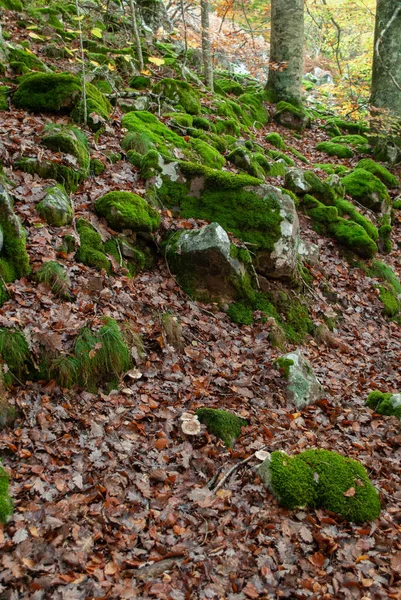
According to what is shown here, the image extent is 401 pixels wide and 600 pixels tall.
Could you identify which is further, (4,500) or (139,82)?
(139,82)

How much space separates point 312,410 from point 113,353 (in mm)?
2608

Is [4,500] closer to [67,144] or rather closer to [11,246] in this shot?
[11,246]

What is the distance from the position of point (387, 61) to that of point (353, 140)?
249 cm

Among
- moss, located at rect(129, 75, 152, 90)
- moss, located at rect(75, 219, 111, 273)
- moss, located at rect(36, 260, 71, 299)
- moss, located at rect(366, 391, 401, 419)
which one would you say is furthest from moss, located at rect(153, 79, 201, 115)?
moss, located at rect(366, 391, 401, 419)

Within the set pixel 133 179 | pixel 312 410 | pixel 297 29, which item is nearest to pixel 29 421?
pixel 312 410

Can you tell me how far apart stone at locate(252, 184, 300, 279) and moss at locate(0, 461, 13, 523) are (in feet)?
16.0

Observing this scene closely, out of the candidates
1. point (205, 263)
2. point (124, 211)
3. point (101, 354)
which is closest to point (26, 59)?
point (124, 211)

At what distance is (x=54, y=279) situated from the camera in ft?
16.7

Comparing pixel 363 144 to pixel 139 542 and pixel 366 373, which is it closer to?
pixel 366 373

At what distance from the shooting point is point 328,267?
888 centimetres

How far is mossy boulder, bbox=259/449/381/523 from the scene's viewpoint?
154 inches

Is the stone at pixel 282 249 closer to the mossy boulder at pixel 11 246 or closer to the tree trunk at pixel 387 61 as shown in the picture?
the mossy boulder at pixel 11 246

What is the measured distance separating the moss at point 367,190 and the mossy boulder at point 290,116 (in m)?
3.96

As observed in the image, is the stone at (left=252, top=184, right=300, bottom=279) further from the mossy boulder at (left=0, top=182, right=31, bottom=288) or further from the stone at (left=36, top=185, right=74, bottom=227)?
the mossy boulder at (left=0, top=182, right=31, bottom=288)
